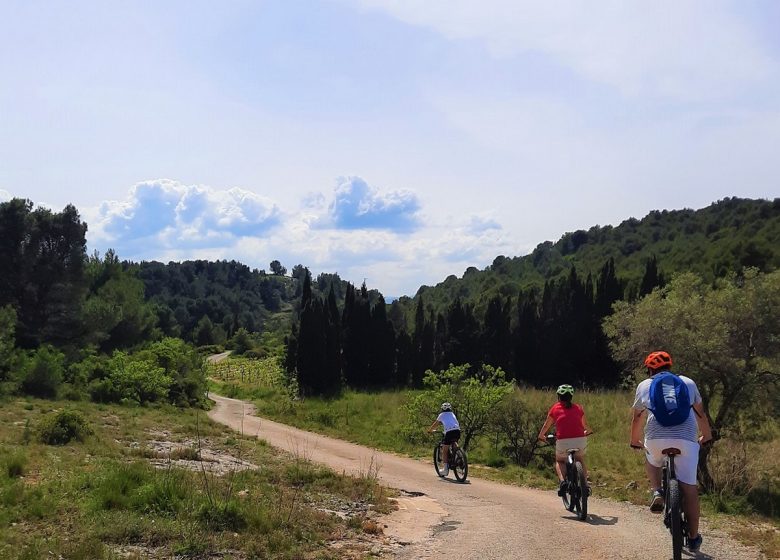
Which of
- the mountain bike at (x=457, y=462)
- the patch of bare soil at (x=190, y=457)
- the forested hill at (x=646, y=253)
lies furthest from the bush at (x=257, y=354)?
the mountain bike at (x=457, y=462)

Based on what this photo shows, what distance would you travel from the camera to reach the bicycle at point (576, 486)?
783 cm

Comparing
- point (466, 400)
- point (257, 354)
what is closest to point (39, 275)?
point (466, 400)

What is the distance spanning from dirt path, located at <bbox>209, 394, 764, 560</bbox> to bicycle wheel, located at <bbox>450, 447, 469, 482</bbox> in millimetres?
348

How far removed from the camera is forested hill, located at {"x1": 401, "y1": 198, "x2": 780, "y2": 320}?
59750mm

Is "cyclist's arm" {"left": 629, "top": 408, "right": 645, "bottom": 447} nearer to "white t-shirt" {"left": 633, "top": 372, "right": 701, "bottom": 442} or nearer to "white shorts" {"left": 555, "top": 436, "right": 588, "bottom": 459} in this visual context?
"white t-shirt" {"left": 633, "top": 372, "right": 701, "bottom": 442}

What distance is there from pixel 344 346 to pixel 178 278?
14046 centimetres

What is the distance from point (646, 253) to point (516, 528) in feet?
305

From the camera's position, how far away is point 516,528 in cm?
720

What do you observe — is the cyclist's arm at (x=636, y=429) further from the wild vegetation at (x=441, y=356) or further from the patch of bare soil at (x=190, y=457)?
the patch of bare soil at (x=190, y=457)

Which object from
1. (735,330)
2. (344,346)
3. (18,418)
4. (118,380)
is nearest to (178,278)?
(344,346)

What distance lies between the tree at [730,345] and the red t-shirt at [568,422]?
4.66m

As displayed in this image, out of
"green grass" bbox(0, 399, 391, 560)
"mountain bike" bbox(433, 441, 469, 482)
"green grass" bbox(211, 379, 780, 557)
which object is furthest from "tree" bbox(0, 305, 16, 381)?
"mountain bike" bbox(433, 441, 469, 482)

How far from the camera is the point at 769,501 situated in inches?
422

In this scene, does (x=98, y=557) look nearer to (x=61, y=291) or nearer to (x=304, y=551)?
(x=304, y=551)
